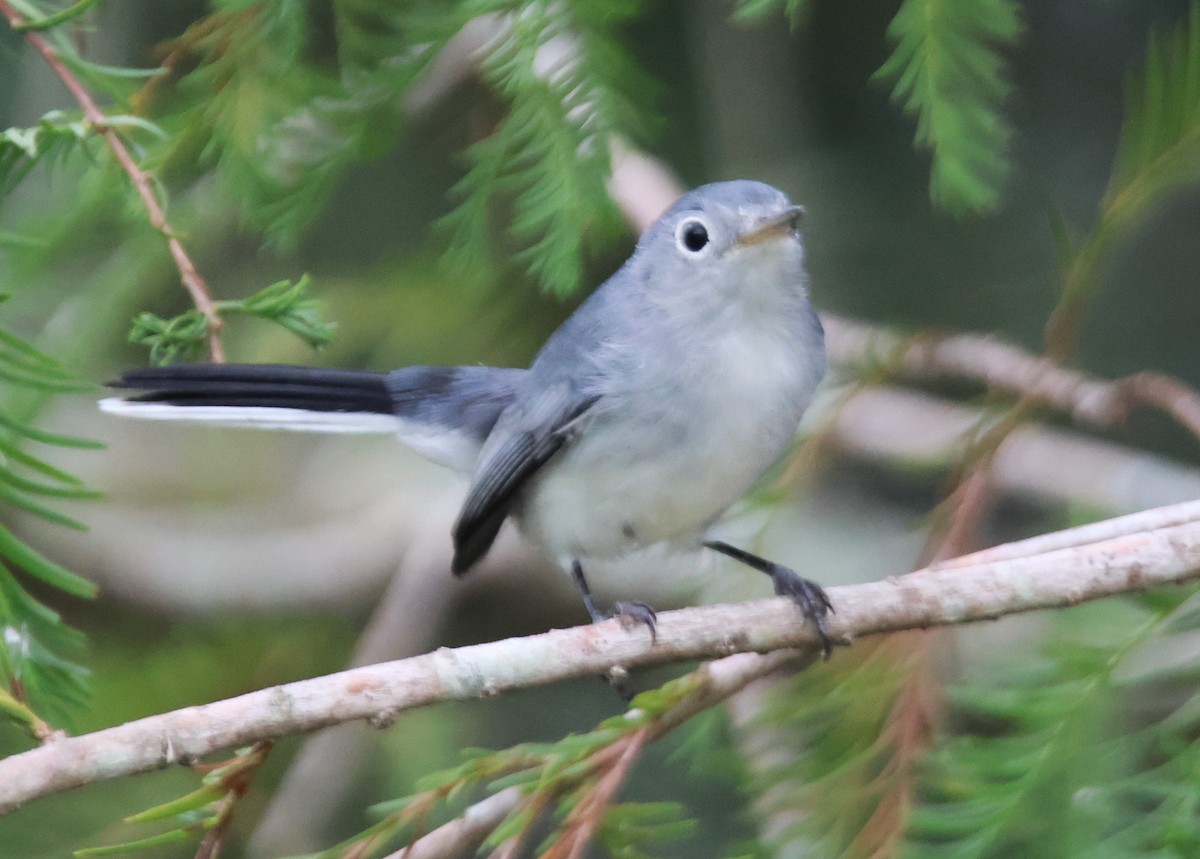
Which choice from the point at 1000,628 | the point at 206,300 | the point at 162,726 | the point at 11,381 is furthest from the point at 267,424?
the point at 1000,628

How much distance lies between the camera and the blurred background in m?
1.85

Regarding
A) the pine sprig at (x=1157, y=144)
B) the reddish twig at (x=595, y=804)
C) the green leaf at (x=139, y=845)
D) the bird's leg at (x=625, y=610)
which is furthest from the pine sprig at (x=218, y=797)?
the pine sprig at (x=1157, y=144)

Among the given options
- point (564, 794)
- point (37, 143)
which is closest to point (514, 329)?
point (37, 143)

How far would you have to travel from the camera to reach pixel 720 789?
2.10 meters

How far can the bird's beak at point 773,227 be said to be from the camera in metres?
1.36

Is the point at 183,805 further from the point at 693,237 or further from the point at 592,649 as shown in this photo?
the point at 693,237

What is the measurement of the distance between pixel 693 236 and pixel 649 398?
0.20 m

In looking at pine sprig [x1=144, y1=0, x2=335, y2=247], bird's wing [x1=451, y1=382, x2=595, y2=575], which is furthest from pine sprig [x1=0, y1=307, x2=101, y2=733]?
bird's wing [x1=451, y1=382, x2=595, y2=575]

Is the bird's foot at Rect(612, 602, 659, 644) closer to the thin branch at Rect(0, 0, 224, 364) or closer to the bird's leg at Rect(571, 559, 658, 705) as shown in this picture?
the bird's leg at Rect(571, 559, 658, 705)

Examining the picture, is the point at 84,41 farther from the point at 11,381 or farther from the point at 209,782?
the point at 209,782

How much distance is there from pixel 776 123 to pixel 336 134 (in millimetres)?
967

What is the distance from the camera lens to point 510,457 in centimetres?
165

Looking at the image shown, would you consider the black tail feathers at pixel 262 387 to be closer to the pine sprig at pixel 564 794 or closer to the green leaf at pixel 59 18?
the green leaf at pixel 59 18

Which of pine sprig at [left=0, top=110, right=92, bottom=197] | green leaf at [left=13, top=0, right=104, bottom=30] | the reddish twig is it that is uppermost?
green leaf at [left=13, top=0, right=104, bottom=30]
